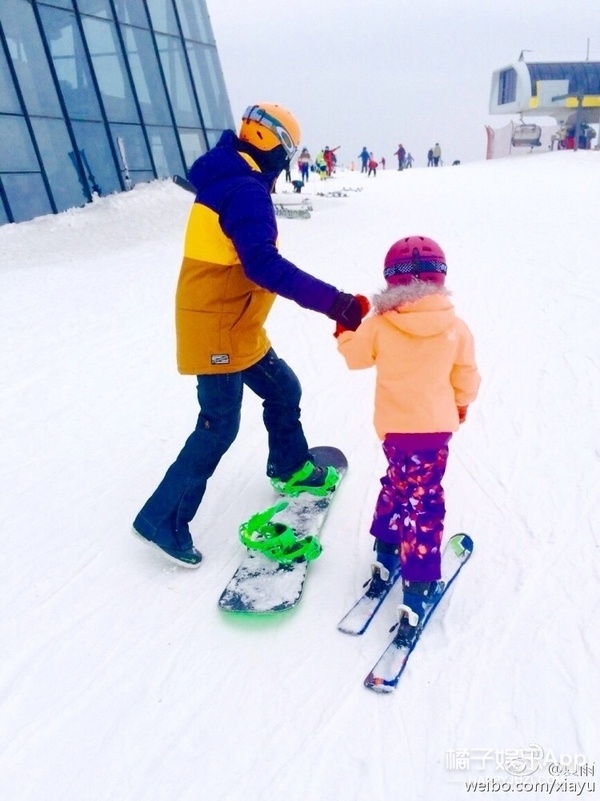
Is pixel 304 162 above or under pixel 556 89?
under

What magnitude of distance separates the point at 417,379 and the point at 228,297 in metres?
0.95

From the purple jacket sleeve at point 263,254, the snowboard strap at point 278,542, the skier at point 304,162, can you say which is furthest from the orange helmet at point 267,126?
the skier at point 304,162

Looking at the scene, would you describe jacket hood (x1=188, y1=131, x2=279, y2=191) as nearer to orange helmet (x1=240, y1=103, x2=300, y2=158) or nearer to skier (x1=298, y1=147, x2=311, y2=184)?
orange helmet (x1=240, y1=103, x2=300, y2=158)

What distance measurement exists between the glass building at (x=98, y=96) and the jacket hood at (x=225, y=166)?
11407 mm

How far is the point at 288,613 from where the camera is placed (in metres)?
2.70

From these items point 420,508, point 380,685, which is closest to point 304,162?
point 420,508

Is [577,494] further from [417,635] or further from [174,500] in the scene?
Answer: [174,500]

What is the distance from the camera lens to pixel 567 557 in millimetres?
2910

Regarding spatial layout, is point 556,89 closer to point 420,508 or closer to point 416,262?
point 416,262

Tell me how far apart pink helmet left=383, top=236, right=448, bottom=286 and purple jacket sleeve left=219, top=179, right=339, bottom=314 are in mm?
256

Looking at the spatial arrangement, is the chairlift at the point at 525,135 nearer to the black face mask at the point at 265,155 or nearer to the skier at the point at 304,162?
the skier at the point at 304,162

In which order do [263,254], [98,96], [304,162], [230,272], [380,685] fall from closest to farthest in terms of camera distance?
[380,685] < [263,254] < [230,272] < [98,96] < [304,162]

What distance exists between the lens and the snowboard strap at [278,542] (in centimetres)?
294

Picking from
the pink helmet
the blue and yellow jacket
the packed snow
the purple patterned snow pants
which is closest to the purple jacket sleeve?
the blue and yellow jacket
